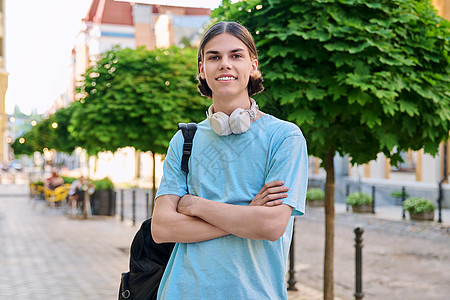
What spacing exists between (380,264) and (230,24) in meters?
8.74

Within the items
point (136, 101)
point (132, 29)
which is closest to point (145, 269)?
point (136, 101)

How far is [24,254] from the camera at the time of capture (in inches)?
413

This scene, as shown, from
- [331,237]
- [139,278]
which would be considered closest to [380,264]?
[331,237]

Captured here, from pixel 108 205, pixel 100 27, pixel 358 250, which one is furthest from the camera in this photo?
pixel 100 27

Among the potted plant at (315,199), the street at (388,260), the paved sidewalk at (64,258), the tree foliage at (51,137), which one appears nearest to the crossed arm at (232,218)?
the paved sidewalk at (64,258)

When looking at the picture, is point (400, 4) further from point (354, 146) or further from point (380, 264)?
point (380, 264)

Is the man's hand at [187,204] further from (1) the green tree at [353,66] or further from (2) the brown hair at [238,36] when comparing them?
(1) the green tree at [353,66]

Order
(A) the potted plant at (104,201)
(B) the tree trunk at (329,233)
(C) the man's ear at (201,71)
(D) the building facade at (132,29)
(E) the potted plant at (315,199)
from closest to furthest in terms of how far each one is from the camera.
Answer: (C) the man's ear at (201,71), (B) the tree trunk at (329,233), (A) the potted plant at (104,201), (E) the potted plant at (315,199), (D) the building facade at (132,29)

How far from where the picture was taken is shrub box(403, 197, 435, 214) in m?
15.9

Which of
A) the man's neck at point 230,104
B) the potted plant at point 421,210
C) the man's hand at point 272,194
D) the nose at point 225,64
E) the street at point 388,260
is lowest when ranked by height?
the street at point 388,260

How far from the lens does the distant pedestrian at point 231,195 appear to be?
1792 mm

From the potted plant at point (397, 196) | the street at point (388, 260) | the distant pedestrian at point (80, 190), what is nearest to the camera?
the street at point (388, 260)

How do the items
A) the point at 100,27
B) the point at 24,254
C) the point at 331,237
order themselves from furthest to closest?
the point at 100,27 → the point at 24,254 → the point at 331,237

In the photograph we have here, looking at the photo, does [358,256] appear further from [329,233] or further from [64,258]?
[64,258]
